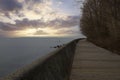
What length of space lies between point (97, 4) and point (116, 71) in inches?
1775

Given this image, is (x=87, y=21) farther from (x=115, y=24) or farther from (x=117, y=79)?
(x=117, y=79)

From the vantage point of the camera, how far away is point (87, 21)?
73.2 meters

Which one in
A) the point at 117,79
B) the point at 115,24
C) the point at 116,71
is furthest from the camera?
the point at 115,24

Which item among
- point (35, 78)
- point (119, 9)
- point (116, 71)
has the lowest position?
point (116, 71)

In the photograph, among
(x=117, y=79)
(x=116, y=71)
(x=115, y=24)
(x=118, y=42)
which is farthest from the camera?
(x=115, y=24)

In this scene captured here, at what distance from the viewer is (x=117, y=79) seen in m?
9.06

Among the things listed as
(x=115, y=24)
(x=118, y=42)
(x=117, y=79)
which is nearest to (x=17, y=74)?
(x=117, y=79)

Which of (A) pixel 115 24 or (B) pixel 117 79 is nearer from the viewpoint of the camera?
(B) pixel 117 79

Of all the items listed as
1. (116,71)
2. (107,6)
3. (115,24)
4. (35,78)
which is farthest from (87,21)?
(35,78)

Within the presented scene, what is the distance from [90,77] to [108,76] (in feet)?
2.17

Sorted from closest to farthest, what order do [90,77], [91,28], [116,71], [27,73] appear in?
[27,73] < [90,77] < [116,71] < [91,28]

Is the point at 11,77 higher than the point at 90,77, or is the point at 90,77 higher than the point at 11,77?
the point at 11,77

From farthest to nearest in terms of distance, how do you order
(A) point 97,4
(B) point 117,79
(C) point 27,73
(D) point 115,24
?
(A) point 97,4 → (D) point 115,24 → (B) point 117,79 → (C) point 27,73

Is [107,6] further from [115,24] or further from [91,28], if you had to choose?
[91,28]
